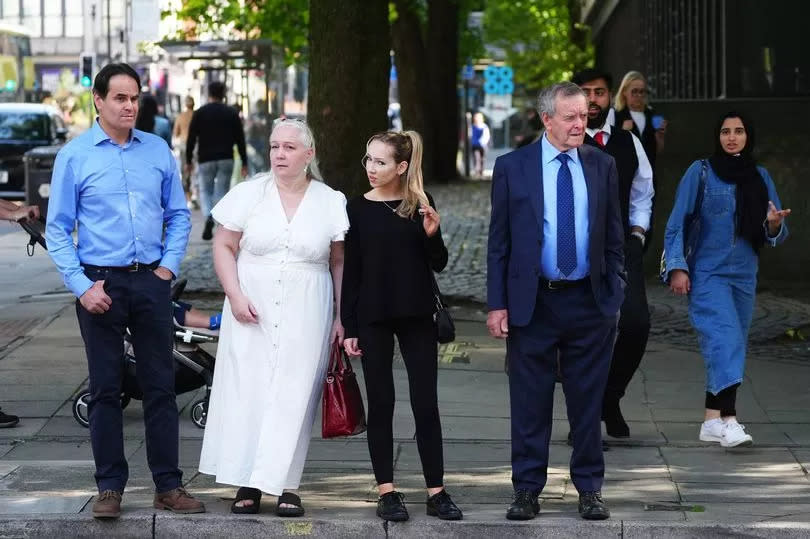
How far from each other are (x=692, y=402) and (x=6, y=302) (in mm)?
7331

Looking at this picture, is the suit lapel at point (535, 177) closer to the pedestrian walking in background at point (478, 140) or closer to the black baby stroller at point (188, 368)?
the black baby stroller at point (188, 368)

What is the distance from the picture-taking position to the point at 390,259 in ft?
21.5

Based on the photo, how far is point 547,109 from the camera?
261 inches

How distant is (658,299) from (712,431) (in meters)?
6.36

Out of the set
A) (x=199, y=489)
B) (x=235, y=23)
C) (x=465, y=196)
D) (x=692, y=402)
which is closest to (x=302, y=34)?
(x=235, y=23)

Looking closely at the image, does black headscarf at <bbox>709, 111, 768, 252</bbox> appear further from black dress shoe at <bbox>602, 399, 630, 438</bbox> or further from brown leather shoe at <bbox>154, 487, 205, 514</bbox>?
brown leather shoe at <bbox>154, 487, 205, 514</bbox>

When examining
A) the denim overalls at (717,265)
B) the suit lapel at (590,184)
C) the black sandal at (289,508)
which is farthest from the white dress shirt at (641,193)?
the black sandal at (289,508)

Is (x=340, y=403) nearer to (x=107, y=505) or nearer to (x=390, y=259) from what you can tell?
(x=390, y=259)

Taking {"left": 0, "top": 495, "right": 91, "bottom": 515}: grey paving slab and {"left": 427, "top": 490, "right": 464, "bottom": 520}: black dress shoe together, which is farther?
{"left": 0, "top": 495, "right": 91, "bottom": 515}: grey paving slab

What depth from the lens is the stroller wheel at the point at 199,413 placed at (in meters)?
8.84

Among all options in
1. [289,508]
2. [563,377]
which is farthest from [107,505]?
[563,377]

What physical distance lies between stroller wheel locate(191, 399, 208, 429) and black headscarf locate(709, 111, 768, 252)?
2.99 meters

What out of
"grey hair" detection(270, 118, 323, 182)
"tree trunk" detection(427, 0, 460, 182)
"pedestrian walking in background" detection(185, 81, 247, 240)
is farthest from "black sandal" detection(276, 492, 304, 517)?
"tree trunk" detection(427, 0, 460, 182)

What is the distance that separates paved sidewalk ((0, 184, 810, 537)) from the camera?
6.59m
